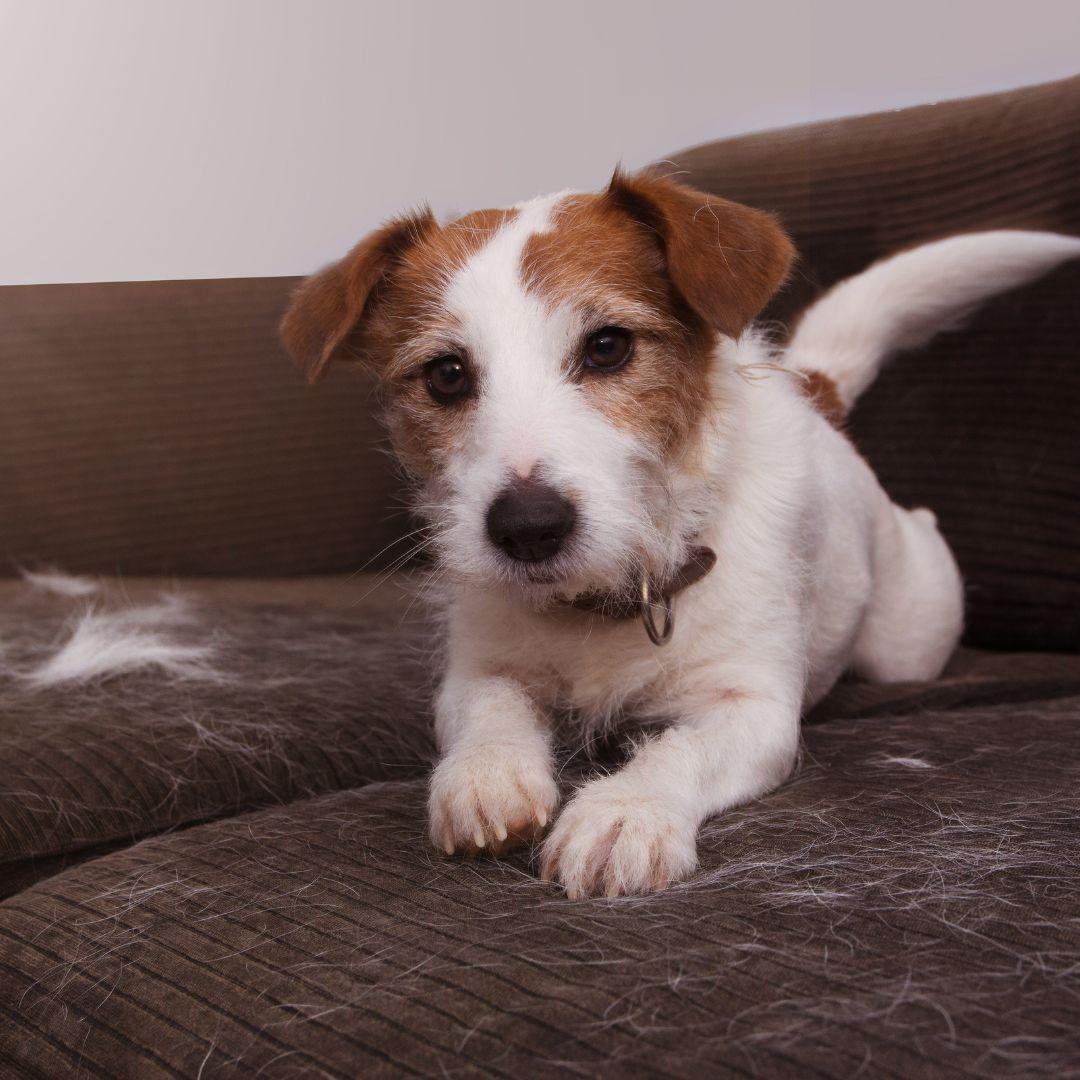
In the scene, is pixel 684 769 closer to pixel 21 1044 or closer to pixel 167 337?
pixel 21 1044

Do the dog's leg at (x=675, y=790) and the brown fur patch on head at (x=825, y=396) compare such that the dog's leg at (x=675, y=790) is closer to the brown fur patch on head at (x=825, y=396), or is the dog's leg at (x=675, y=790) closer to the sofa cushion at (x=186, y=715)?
the sofa cushion at (x=186, y=715)

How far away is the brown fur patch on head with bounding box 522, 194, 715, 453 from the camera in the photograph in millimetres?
1309

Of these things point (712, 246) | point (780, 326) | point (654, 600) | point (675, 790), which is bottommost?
point (675, 790)

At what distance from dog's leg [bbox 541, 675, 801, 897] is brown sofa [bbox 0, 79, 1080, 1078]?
1.2 inches

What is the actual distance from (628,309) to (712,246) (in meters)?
0.11

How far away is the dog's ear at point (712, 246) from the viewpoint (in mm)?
1277

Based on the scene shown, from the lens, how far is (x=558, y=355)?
1299 millimetres

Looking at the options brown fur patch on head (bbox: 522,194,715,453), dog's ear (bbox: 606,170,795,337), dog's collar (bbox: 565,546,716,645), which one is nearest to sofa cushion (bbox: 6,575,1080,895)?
dog's collar (bbox: 565,546,716,645)

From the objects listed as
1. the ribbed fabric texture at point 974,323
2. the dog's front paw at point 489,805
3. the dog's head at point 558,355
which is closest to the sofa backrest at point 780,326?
the ribbed fabric texture at point 974,323

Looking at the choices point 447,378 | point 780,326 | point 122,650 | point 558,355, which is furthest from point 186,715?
point 780,326

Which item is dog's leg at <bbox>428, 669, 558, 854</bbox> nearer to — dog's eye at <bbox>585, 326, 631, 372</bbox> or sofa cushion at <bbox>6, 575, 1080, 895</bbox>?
sofa cushion at <bbox>6, 575, 1080, 895</bbox>

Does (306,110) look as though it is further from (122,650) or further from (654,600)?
(122,650)

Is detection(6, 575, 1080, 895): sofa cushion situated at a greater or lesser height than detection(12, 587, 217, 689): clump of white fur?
lesser

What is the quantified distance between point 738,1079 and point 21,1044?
0.60 metres
